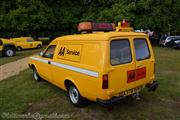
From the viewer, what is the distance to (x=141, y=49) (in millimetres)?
6090

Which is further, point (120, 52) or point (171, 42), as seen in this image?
point (171, 42)

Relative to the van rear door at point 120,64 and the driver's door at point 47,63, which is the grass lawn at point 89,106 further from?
the van rear door at point 120,64

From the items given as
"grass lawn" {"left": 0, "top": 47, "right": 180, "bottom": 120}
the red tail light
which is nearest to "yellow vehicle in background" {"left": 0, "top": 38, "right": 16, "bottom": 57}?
"grass lawn" {"left": 0, "top": 47, "right": 180, "bottom": 120}

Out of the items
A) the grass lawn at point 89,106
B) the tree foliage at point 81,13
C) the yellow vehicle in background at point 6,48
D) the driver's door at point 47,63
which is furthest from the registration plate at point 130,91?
the tree foliage at point 81,13

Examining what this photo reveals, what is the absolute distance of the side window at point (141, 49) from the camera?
5.90 meters

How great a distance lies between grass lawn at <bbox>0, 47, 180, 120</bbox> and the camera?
226 inches

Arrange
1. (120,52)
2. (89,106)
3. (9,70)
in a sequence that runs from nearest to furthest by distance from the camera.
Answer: (120,52) < (89,106) < (9,70)

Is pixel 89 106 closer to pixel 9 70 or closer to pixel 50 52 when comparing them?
pixel 50 52

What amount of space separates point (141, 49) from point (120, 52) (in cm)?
87

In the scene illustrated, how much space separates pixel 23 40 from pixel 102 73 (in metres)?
22.1

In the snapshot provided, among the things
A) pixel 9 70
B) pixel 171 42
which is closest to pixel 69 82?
pixel 9 70

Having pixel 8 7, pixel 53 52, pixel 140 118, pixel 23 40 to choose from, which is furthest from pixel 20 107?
pixel 8 7

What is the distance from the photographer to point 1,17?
28625mm

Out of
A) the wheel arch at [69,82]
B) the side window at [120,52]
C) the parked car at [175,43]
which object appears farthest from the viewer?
the parked car at [175,43]
